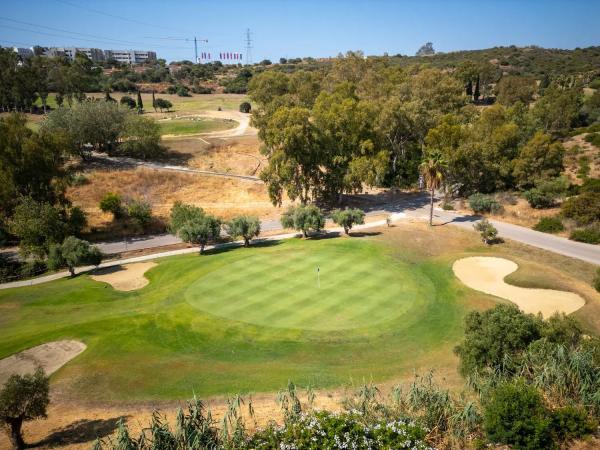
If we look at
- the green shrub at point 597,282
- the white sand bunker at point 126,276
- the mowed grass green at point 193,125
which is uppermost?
the mowed grass green at point 193,125

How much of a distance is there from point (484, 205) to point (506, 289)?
74.3ft

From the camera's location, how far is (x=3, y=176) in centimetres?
5062

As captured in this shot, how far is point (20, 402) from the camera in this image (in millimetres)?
20391

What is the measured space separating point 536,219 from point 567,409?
39435 millimetres

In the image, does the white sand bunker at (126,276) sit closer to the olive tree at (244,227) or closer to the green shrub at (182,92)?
the olive tree at (244,227)

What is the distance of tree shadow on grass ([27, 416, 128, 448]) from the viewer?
21.4 m

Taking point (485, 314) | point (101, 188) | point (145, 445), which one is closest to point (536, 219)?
point (485, 314)

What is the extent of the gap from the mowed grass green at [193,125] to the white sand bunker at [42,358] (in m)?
73.2

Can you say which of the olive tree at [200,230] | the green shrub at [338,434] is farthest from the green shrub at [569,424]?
the olive tree at [200,230]

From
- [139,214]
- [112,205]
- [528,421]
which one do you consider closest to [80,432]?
[528,421]

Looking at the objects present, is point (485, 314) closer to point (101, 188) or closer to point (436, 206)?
point (436, 206)

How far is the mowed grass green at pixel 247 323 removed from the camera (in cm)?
2653

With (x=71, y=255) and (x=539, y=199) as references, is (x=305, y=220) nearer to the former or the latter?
(x=71, y=255)

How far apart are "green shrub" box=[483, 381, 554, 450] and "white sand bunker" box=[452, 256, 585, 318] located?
13.3 metres
